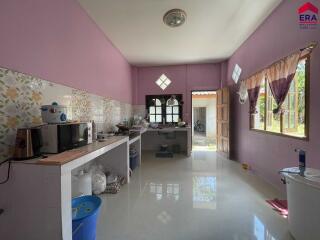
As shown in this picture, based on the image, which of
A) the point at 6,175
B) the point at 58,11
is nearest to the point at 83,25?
the point at 58,11

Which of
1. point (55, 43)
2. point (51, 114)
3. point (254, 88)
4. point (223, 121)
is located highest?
point (55, 43)

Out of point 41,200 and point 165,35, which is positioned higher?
point 165,35

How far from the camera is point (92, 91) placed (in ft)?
9.28

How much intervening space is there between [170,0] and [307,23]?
171 centimetres

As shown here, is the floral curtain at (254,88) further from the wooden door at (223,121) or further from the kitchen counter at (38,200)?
the kitchen counter at (38,200)

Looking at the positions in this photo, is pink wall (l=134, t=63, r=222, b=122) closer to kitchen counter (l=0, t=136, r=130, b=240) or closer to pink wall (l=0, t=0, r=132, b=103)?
pink wall (l=0, t=0, r=132, b=103)

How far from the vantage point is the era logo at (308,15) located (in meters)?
1.92

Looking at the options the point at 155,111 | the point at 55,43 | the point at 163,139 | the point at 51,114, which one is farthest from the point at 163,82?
the point at 51,114

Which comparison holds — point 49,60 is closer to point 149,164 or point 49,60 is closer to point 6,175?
point 6,175

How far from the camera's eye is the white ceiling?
2.50 m

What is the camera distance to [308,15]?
79.7 inches

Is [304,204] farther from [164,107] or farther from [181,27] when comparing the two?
[164,107]

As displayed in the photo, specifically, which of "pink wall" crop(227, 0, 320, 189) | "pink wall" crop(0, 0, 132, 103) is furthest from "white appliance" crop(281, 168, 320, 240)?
"pink wall" crop(0, 0, 132, 103)

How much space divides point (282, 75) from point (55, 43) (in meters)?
2.92
